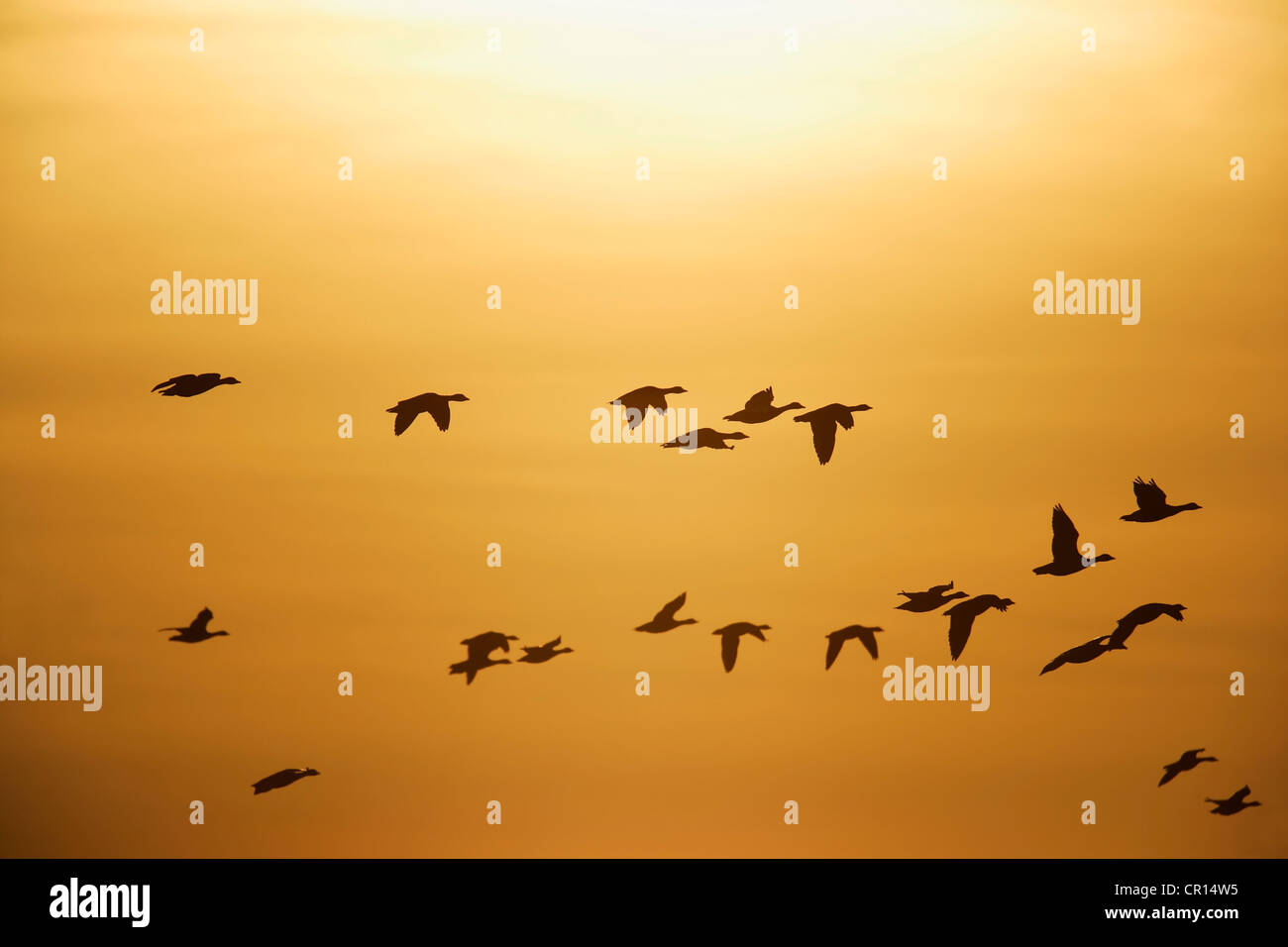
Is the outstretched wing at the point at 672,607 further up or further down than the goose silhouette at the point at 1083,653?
further up

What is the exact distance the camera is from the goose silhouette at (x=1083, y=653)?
2.56 metres

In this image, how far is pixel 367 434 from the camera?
257 cm

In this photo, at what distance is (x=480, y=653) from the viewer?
8.46ft

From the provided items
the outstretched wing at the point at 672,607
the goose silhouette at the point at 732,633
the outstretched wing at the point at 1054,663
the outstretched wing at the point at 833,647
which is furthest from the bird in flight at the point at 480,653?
the outstretched wing at the point at 1054,663

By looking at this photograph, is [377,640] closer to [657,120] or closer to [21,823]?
[21,823]

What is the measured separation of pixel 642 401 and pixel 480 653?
75cm

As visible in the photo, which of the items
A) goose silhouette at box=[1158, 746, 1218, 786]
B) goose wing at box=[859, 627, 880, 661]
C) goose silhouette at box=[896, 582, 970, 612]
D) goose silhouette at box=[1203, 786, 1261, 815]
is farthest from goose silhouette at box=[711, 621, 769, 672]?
goose silhouette at box=[1203, 786, 1261, 815]

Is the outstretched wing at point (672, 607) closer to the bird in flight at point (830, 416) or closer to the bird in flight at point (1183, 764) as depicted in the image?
the bird in flight at point (830, 416)

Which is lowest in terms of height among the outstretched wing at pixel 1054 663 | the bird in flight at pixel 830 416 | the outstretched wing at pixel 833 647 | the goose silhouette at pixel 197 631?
the outstretched wing at pixel 1054 663

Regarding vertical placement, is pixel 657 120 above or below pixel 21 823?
above

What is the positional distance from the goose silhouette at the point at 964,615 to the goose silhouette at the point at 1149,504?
15.1 inches
